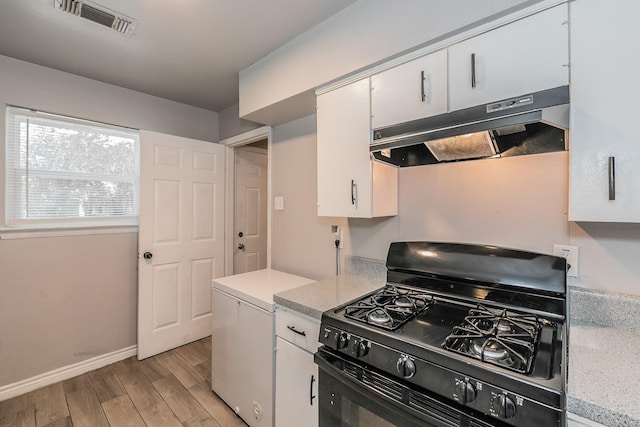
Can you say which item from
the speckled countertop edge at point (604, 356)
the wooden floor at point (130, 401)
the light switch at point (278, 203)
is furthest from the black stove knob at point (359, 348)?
the light switch at point (278, 203)

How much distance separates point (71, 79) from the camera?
238 cm

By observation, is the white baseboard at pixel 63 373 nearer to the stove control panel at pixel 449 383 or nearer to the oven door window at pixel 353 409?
the oven door window at pixel 353 409

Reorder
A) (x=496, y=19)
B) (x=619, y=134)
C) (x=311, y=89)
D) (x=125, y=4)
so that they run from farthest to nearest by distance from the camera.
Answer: (x=311, y=89) → (x=125, y=4) → (x=496, y=19) → (x=619, y=134)

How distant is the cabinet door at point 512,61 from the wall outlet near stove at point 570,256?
2.16ft

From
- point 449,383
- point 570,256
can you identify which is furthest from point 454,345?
point 570,256

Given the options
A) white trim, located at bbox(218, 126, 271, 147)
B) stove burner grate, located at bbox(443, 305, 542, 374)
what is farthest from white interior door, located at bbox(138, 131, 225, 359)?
stove burner grate, located at bbox(443, 305, 542, 374)

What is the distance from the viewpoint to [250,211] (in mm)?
3434

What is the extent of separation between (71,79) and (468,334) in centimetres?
327

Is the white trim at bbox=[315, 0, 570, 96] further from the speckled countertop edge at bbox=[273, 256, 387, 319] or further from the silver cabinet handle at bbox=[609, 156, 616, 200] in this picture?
the speckled countertop edge at bbox=[273, 256, 387, 319]

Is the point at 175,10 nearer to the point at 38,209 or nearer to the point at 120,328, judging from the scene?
the point at 38,209

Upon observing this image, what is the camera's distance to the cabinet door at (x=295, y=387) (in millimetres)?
1396

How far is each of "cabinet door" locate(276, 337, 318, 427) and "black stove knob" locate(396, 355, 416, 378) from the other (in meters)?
0.54

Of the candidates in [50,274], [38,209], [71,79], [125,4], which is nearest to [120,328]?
[50,274]

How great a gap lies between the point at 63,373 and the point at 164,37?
2.67 m
